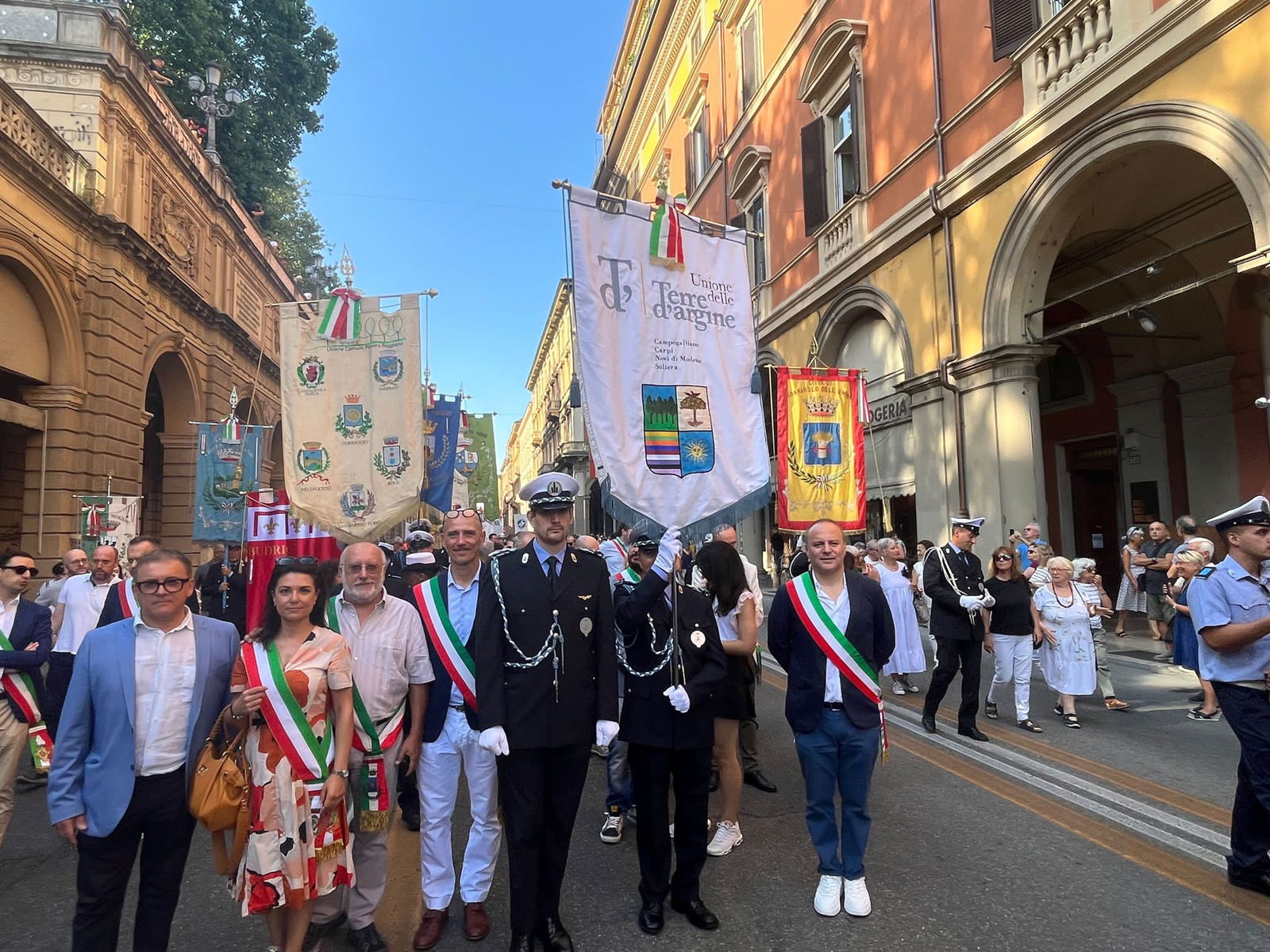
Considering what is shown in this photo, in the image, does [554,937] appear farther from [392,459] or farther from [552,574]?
[392,459]

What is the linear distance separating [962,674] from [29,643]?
6.66m

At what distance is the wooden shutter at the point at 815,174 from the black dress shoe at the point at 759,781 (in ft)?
45.2

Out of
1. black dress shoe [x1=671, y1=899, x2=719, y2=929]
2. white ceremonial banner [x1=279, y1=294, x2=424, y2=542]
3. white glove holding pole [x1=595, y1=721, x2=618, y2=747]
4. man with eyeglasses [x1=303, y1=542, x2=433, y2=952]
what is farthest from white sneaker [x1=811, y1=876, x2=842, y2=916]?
white ceremonial banner [x1=279, y1=294, x2=424, y2=542]

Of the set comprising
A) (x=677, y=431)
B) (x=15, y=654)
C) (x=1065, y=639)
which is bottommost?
(x=1065, y=639)

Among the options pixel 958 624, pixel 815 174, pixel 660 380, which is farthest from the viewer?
pixel 815 174

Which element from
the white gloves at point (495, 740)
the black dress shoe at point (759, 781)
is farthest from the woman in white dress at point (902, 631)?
the white gloves at point (495, 740)

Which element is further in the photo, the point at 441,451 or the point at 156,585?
the point at 441,451

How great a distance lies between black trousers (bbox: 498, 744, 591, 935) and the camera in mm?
3150

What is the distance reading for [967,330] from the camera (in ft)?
39.4

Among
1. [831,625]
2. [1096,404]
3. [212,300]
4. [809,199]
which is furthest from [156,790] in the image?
[212,300]

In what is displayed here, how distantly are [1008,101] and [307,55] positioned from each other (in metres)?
30.9

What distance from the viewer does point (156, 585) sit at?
2.81 metres

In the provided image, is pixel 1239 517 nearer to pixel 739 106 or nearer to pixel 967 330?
pixel 967 330

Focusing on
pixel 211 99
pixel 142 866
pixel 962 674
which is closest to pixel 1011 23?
pixel 962 674
